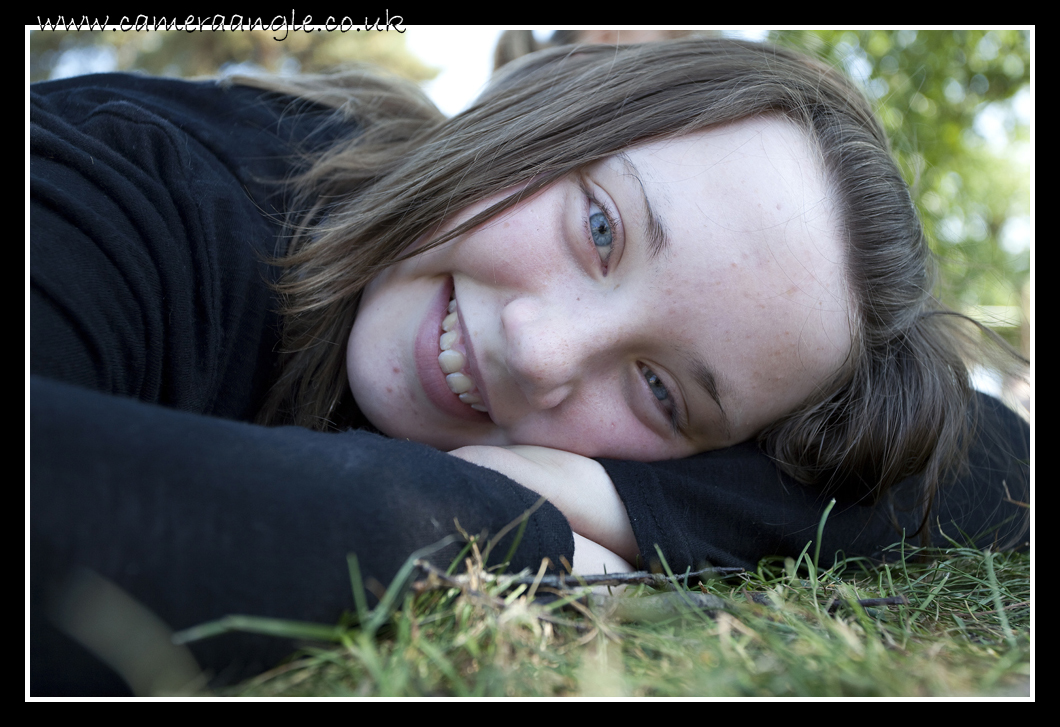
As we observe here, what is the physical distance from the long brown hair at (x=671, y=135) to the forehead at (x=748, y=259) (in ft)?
0.30

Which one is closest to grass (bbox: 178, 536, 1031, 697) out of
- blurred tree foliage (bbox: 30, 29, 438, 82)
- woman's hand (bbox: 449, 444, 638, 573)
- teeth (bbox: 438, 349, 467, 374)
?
woman's hand (bbox: 449, 444, 638, 573)

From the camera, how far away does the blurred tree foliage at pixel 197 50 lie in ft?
38.3

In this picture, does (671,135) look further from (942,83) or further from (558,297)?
(942,83)

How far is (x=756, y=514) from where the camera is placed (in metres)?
1.68

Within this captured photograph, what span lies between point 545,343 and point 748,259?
1.56ft

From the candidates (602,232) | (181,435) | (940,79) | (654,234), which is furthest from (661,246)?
(940,79)

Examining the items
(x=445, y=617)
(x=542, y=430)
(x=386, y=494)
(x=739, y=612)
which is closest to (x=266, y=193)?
(x=542, y=430)

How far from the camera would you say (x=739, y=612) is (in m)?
1.05

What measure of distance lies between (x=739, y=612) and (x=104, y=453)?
859 millimetres

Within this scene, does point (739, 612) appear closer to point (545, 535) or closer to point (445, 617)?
point (545, 535)

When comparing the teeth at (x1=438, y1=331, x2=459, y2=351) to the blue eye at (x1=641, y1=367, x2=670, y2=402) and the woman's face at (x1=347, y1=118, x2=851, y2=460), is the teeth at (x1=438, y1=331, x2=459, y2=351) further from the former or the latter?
the blue eye at (x1=641, y1=367, x2=670, y2=402)

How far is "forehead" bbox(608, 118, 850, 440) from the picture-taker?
1536 millimetres

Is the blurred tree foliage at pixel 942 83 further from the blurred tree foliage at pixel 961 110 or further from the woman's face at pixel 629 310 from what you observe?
the woman's face at pixel 629 310

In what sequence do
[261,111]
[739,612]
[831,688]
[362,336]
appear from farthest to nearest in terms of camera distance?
[261,111]
[362,336]
[739,612]
[831,688]
